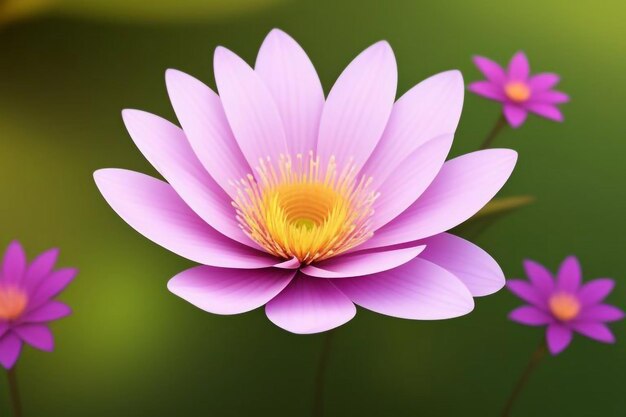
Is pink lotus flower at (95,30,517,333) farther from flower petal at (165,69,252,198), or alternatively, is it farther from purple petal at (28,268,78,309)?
purple petal at (28,268,78,309)

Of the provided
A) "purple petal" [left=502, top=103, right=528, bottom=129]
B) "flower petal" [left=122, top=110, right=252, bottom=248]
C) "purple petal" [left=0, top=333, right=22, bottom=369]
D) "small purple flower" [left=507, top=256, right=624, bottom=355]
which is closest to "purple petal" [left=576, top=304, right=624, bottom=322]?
"small purple flower" [left=507, top=256, right=624, bottom=355]

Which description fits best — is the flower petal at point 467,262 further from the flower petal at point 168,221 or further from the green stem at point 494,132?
the green stem at point 494,132

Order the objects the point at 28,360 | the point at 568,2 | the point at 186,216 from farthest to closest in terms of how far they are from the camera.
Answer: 1. the point at 568,2
2. the point at 28,360
3. the point at 186,216

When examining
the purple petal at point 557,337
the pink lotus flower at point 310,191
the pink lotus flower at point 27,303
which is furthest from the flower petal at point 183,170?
the purple petal at point 557,337

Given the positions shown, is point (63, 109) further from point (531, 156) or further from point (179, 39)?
point (531, 156)

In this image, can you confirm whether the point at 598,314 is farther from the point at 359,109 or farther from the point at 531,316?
the point at 359,109

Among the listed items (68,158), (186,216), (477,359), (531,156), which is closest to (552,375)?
(477,359)
